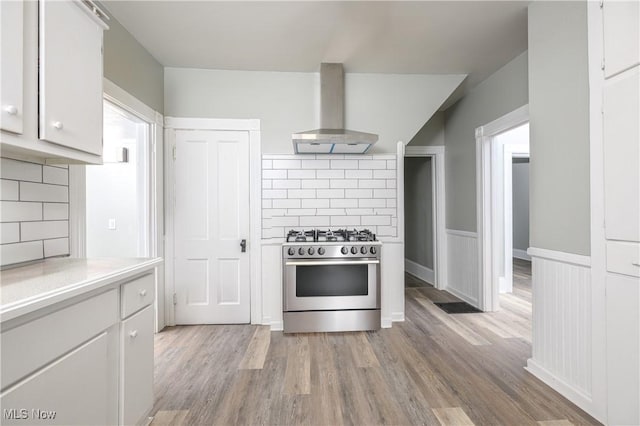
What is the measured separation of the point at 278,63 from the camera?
3.04 meters

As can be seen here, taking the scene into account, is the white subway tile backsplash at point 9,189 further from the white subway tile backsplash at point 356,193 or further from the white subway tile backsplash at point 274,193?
the white subway tile backsplash at point 356,193

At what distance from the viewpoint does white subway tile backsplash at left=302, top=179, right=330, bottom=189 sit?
3255mm

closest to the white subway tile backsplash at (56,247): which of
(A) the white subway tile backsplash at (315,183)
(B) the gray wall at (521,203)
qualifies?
(A) the white subway tile backsplash at (315,183)

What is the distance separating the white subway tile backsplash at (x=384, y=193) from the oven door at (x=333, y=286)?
0.77 meters

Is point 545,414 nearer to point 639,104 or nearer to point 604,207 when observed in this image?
point 604,207

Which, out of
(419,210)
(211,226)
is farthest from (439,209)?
(211,226)

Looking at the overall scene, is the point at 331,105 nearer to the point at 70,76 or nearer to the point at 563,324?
the point at 70,76

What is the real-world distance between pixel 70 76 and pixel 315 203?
226 cm

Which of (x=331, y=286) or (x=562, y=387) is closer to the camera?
(x=562, y=387)

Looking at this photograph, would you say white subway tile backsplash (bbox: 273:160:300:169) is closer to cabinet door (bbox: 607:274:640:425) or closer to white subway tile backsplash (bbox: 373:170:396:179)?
white subway tile backsplash (bbox: 373:170:396:179)

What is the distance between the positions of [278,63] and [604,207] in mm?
2878

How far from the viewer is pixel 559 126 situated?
1979 mm

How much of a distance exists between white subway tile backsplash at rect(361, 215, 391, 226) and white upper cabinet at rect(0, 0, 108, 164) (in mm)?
2433

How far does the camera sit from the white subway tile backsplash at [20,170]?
141 cm
